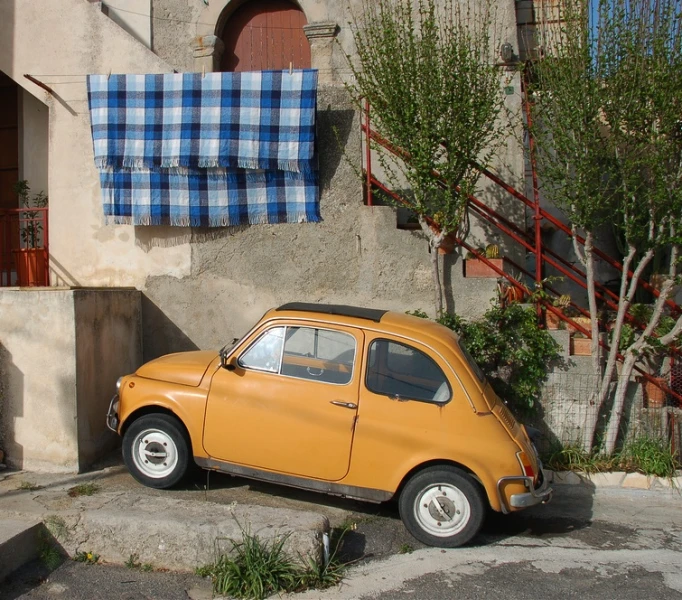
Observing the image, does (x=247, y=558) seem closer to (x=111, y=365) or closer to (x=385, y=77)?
(x=111, y=365)

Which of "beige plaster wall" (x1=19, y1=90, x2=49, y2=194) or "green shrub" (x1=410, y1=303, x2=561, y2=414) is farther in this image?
"beige plaster wall" (x1=19, y1=90, x2=49, y2=194)

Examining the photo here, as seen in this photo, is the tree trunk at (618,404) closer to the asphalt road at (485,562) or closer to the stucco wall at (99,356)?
the asphalt road at (485,562)

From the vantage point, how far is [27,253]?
8.27 meters

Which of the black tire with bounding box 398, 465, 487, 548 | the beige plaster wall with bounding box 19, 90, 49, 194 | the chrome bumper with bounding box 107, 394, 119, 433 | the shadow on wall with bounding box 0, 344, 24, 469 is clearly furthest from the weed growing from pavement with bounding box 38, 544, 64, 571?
the beige plaster wall with bounding box 19, 90, 49, 194

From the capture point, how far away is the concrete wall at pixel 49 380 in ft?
Answer: 21.0

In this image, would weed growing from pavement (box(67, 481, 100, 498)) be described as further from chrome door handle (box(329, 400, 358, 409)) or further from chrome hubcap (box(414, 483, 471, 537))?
chrome hubcap (box(414, 483, 471, 537))

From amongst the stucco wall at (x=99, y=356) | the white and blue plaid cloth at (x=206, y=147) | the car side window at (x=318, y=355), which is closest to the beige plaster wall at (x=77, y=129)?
the white and blue plaid cloth at (x=206, y=147)

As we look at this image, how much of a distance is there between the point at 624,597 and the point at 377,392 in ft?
7.24

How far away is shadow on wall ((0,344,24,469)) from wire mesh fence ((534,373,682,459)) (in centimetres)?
519

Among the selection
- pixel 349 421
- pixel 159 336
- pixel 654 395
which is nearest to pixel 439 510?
pixel 349 421

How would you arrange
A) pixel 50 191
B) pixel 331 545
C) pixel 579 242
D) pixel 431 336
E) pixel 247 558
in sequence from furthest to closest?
pixel 50 191
pixel 579 242
pixel 431 336
pixel 331 545
pixel 247 558

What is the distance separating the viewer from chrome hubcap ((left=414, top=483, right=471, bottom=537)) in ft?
16.9

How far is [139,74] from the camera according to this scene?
7.84 meters

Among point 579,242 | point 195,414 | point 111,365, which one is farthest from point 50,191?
point 579,242
